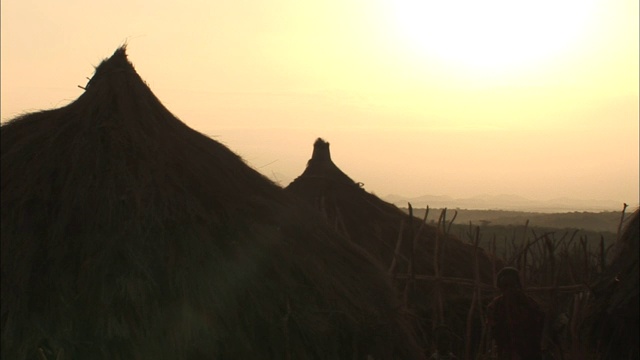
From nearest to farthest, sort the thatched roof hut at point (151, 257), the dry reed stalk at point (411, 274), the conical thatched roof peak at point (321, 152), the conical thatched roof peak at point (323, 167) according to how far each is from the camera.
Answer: the thatched roof hut at point (151, 257) < the dry reed stalk at point (411, 274) < the conical thatched roof peak at point (323, 167) < the conical thatched roof peak at point (321, 152)

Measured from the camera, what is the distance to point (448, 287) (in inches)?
432

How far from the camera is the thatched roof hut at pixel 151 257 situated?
5.82 metres

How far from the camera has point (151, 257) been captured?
6090mm

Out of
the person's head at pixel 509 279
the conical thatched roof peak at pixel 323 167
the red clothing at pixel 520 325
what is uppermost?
the conical thatched roof peak at pixel 323 167

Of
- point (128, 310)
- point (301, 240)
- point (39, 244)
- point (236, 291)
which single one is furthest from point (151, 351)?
point (301, 240)

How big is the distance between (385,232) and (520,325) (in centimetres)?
551

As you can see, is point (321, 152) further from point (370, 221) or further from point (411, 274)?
point (411, 274)

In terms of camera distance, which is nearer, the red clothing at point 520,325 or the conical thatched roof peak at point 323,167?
the red clothing at point 520,325

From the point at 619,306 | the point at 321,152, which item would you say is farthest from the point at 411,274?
the point at 321,152

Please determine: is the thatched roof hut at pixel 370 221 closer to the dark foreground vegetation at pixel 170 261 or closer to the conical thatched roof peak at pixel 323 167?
the conical thatched roof peak at pixel 323 167

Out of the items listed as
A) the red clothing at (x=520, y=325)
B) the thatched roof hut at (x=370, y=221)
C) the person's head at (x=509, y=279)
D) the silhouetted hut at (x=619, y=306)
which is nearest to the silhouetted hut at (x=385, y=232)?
the thatched roof hut at (x=370, y=221)

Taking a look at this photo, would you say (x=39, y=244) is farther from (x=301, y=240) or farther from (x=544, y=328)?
(x=544, y=328)

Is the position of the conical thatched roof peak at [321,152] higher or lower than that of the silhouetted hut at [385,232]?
higher

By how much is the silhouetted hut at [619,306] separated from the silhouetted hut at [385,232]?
2.97 meters
